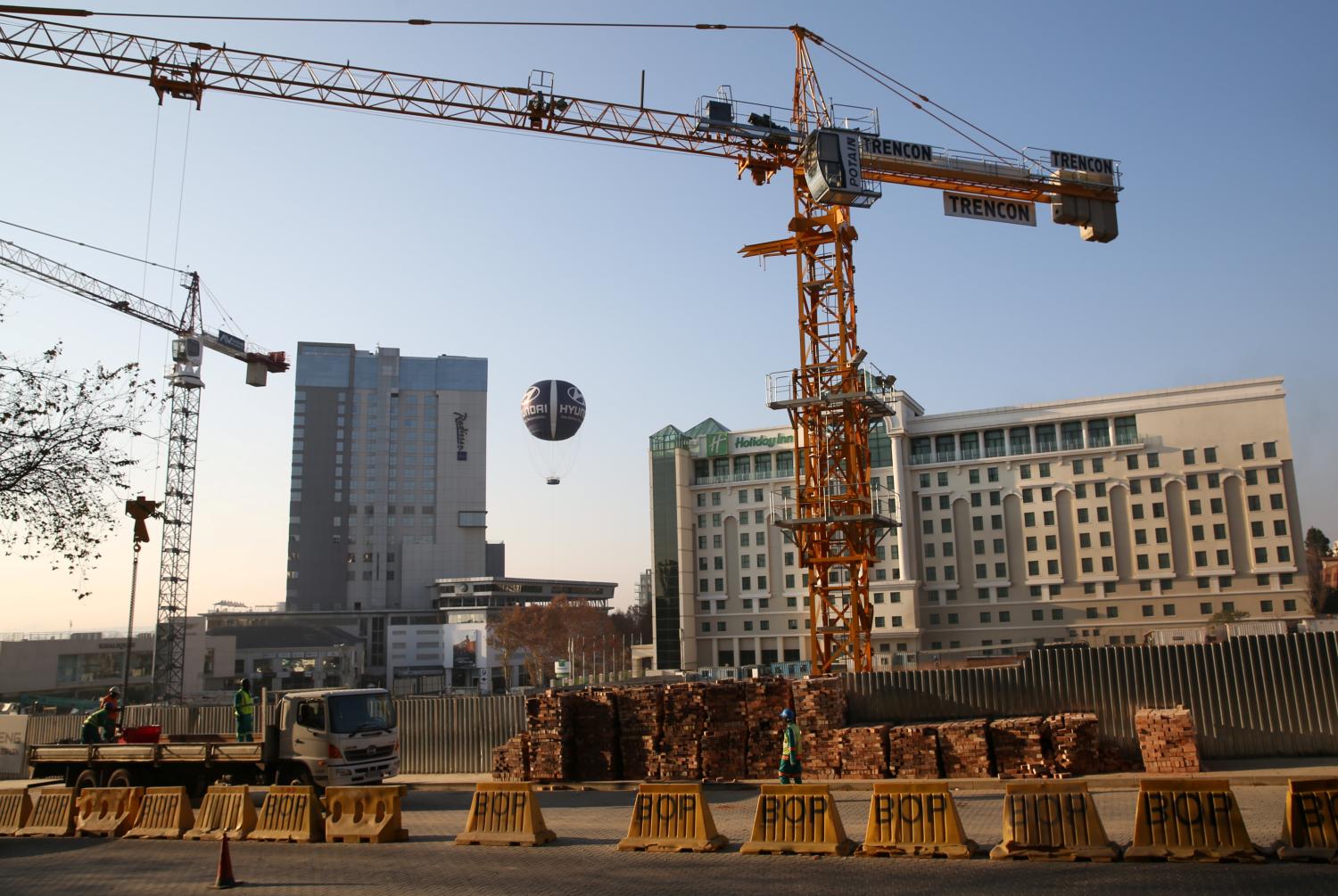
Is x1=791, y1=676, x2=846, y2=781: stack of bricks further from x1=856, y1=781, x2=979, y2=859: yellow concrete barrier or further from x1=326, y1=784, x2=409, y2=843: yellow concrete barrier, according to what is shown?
x1=326, y1=784, x2=409, y2=843: yellow concrete barrier

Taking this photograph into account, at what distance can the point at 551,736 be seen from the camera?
23.5 meters

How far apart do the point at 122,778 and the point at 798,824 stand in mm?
15589

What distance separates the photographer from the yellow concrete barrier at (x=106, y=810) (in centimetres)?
1833

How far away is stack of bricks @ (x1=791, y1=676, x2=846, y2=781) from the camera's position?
21594mm

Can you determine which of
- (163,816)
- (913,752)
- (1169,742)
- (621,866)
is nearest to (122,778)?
(163,816)

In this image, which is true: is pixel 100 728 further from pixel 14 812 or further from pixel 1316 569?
pixel 1316 569

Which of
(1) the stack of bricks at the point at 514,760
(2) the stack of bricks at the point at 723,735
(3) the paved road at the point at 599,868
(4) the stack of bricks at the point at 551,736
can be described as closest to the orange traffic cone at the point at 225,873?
(3) the paved road at the point at 599,868

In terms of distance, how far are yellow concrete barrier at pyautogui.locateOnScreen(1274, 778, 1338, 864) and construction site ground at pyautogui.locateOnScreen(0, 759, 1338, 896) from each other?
216 millimetres

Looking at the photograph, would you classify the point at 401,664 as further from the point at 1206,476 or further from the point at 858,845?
the point at 858,845

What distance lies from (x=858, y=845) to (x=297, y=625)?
116536 millimetres

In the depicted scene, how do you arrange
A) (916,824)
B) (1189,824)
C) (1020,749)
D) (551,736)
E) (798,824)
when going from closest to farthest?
(1189,824)
(916,824)
(798,824)
(1020,749)
(551,736)

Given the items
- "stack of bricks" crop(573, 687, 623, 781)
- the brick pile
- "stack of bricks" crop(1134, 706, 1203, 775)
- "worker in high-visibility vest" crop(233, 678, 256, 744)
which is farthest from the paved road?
"stack of bricks" crop(573, 687, 623, 781)

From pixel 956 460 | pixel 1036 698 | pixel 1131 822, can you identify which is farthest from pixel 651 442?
pixel 1131 822

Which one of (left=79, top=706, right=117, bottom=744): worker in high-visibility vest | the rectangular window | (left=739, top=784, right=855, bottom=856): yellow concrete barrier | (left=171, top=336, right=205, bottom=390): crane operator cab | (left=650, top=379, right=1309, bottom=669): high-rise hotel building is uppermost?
(left=171, top=336, right=205, bottom=390): crane operator cab
